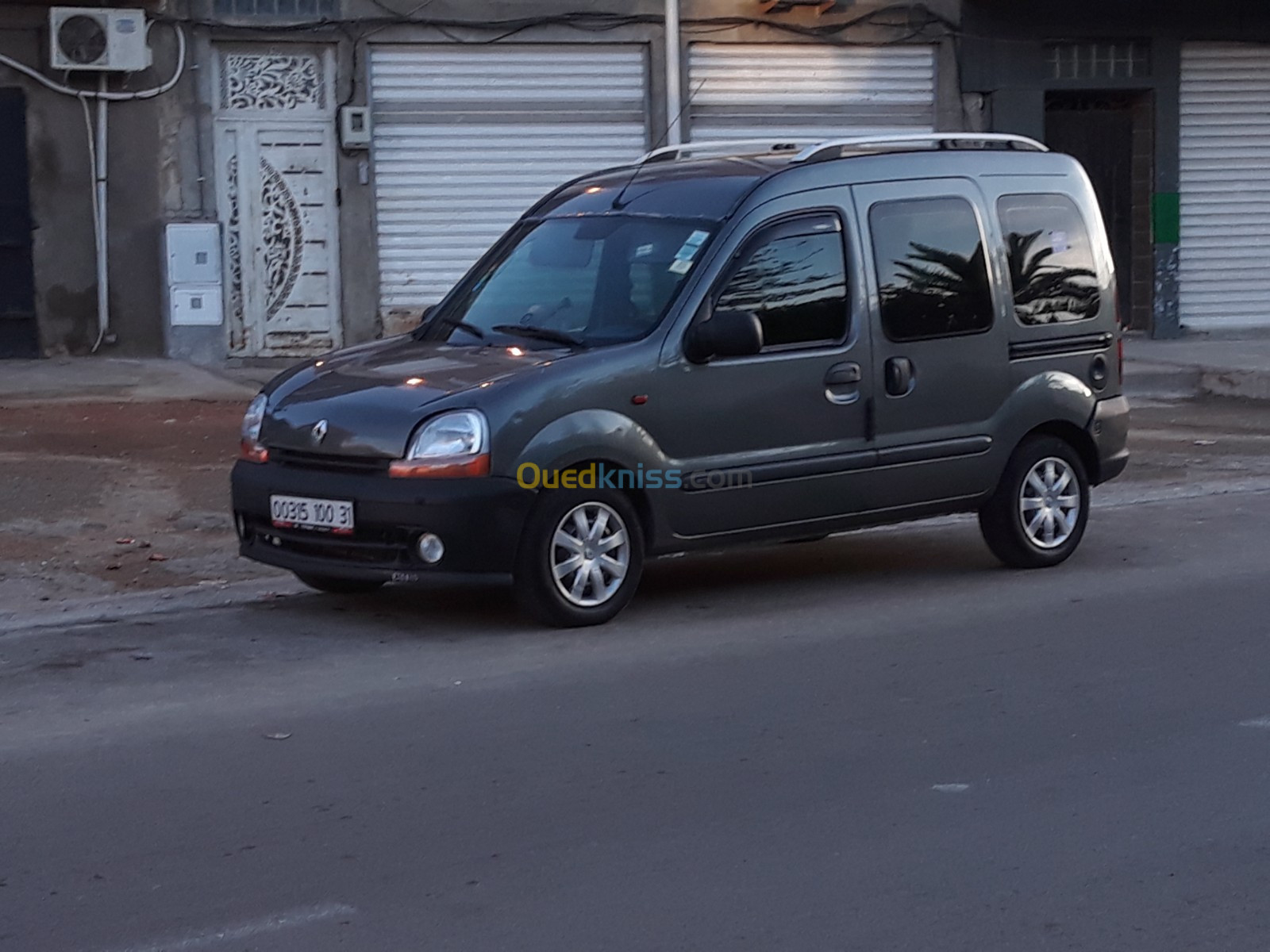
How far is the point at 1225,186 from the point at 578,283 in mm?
14709

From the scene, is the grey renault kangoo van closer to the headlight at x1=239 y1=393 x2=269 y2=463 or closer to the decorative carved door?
the headlight at x1=239 y1=393 x2=269 y2=463

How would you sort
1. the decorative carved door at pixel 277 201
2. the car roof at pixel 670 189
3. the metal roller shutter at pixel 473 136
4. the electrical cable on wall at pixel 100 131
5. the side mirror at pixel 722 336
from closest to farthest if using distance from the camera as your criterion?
the side mirror at pixel 722 336
the car roof at pixel 670 189
the electrical cable on wall at pixel 100 131
the decorative carved door at pixel 277 201
the metal roller shutter at pixel 473 136

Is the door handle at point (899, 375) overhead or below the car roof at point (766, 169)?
below

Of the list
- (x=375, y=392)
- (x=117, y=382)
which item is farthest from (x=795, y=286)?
(x=117, y=382)

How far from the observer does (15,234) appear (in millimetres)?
16828

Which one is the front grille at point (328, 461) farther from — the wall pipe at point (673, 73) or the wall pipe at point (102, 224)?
the wall pipe at point (673, 73)

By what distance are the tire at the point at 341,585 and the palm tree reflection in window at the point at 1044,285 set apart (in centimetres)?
318

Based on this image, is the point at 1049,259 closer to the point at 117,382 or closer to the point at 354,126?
the point at 117,382

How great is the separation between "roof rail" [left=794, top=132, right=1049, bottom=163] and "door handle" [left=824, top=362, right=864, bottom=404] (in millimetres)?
914

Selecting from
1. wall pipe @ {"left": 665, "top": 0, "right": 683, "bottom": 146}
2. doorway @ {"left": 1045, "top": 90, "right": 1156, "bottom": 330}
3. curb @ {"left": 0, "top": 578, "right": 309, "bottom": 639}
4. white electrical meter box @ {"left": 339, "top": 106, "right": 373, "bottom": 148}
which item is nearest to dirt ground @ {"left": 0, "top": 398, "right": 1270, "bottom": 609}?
curb @ {"left": 0, "top": 578, "right": 309, "bottom": 639}

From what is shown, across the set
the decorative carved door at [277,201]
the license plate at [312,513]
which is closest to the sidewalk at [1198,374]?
the decorative carved door at [277,201]

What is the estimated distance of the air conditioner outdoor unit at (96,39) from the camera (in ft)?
53.9

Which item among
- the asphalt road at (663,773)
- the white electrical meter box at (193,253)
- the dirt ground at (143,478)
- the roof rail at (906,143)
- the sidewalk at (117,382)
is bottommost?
the asphalt road at (663,773)

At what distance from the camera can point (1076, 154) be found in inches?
824
